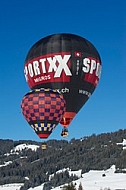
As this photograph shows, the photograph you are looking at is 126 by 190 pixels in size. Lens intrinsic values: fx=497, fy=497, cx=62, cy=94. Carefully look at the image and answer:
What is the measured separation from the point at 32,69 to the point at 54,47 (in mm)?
2524

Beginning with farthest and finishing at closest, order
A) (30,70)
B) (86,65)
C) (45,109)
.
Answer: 1. (30,70)
2. (86,65)
3. (45,109)

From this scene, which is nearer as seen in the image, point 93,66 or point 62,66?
point 62,66

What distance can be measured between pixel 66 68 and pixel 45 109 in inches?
145

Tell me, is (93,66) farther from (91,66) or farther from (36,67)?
(36,67)

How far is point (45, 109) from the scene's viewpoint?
38.5 m

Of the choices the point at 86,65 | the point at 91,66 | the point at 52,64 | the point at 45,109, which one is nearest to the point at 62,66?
the point at 52,64

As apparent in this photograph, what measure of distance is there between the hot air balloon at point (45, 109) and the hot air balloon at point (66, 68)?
4.31ft

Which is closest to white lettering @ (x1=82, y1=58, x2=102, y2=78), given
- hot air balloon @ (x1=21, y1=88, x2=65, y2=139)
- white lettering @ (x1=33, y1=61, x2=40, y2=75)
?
hot air balloon @ (x1=21, y1=88, x2=65, y2=139)

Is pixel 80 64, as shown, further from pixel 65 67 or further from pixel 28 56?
pixel 28 56

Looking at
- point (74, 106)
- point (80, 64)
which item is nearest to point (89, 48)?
point (80, 64)

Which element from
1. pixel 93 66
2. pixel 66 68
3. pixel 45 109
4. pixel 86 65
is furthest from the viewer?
pixel 93 66

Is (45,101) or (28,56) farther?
(28,56)

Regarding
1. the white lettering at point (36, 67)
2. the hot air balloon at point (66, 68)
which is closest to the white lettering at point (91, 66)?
the hot air balloon at point (66, 68)

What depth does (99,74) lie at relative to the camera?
4222 cm
